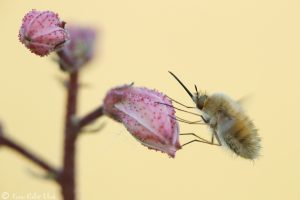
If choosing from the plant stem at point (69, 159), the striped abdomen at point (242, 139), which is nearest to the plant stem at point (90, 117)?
the plant stem at point (69, 159)

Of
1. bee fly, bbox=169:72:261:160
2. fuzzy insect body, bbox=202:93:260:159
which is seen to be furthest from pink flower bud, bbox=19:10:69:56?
fuzzy insect body, bbox=202:93:260:159

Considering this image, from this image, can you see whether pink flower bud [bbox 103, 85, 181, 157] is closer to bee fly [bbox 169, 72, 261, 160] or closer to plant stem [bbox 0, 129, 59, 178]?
bee fly [bbox 169, 72, 261, 160]

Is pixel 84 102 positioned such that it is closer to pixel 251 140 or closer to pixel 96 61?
pixel 96 61

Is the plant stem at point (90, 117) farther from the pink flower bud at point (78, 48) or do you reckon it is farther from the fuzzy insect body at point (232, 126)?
the fuzzy insect body at point (232, 126)

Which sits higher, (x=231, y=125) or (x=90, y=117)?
(x=231, y=125)

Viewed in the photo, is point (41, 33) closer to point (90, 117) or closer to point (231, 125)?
point (90, 117)

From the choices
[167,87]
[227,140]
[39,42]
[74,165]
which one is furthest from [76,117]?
[167,87]

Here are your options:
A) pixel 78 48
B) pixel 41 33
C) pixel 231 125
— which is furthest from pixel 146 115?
pixel 78 48
